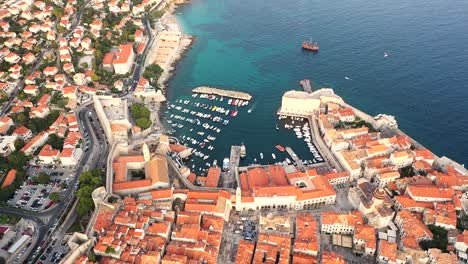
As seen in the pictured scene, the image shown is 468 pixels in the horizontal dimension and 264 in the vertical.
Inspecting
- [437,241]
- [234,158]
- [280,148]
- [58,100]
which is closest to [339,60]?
[280,148]

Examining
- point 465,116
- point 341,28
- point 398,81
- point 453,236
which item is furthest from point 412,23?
point 453,236

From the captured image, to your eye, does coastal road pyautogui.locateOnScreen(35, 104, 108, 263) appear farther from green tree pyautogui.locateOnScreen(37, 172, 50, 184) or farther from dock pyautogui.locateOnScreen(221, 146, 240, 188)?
dock pyautogui.locateOnScreen(221, 146, 240, 188)

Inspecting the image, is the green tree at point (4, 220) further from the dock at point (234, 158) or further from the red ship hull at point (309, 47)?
the red ship hull at point (309, 47)

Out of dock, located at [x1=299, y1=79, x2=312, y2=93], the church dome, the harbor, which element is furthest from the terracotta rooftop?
dock, located at [x1=299, y1=79, x2=312, y2=93]

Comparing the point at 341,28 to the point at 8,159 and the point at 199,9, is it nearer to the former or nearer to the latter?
the point at 199,9

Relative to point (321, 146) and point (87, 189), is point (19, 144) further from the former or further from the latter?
point (321, 146)

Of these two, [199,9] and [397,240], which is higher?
[199,9]
